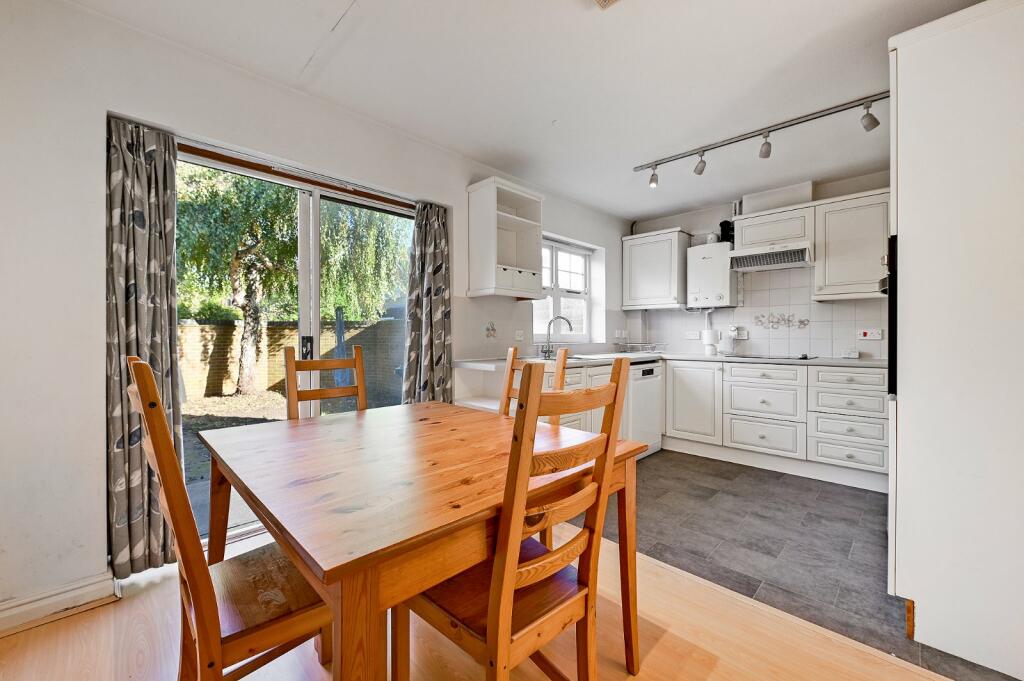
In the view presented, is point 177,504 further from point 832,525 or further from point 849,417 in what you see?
point 849,417

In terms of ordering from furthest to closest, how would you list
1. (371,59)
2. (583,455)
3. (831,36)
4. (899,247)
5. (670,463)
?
(670,463)
(371,59)
(831,36)
(899,247)
(583,455)

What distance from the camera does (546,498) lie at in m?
1.13

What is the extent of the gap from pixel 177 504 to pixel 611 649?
4.84 ft

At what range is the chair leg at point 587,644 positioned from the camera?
1168 mm

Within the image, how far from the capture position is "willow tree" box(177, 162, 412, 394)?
7.43ft

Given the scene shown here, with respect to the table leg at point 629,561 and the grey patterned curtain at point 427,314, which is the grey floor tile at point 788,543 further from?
the grey patterned curtain at point 427,314

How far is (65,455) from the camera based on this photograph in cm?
177

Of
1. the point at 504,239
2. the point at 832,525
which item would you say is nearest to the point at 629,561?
the point at 832,525

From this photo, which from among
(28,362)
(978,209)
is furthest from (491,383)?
(978,209)

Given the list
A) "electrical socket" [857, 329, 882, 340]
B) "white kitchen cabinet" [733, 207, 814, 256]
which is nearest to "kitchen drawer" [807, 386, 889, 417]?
"electrical socket" [857, 329, 882, 340]

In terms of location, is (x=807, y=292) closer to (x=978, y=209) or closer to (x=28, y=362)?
(x=978, y=209)

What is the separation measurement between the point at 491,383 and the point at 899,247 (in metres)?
2.44

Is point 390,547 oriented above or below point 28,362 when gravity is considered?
below

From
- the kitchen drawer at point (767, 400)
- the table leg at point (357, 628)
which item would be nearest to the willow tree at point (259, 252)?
the table leg at point (357, 628)
